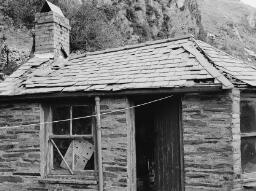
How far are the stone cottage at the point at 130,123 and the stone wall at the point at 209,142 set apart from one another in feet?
0.06

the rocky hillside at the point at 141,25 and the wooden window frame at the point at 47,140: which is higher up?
the rocky hillside at the point at 141,25

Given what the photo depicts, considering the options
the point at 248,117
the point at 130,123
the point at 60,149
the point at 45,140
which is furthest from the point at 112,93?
the point at 248,117

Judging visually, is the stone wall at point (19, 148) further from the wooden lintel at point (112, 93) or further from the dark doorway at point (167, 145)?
the dark doorway at point (167, 145)

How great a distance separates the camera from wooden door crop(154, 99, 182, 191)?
20.9 ft

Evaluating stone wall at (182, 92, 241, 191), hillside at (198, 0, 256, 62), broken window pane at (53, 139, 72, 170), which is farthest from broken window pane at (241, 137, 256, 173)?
hillside at (198, 0, 256, 62)

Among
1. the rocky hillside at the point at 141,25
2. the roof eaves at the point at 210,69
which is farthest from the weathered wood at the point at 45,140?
the rocky hillside at the point at 141,25

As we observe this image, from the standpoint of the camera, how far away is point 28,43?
1698cm

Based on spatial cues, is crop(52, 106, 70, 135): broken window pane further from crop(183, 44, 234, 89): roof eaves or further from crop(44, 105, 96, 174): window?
crop(183, 44, 234, 89): roof eaves

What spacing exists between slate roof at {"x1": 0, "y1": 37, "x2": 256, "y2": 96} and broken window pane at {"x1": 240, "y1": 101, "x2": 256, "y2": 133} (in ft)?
1.73

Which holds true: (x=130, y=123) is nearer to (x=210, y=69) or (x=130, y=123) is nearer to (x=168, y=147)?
(x=168, y=147)

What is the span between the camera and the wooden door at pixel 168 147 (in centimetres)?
638

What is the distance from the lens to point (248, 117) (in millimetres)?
6309

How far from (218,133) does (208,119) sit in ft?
1.02

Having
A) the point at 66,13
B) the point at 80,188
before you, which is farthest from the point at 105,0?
the point at 80,188
